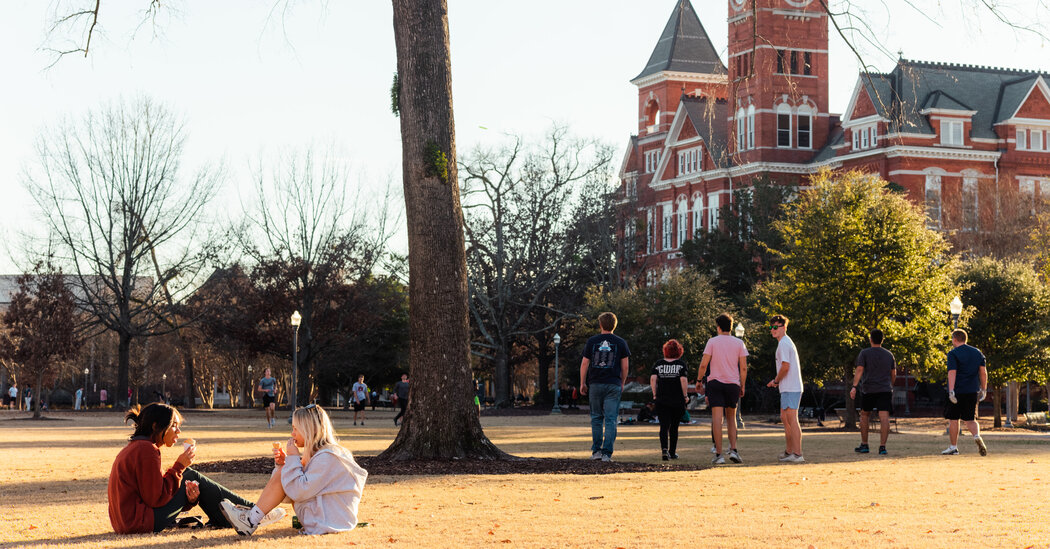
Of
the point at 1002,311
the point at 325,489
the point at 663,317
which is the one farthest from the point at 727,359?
the point at 663,317

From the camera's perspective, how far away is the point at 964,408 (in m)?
17.7

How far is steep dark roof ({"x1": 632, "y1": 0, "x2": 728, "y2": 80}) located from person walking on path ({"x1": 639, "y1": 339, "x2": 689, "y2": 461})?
71.3m

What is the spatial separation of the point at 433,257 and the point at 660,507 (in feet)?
20.4

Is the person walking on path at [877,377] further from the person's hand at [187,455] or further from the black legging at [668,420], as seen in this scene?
the person's hand at [187,455]

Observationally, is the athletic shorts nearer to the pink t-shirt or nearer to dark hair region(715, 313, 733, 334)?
the pink t-shirt

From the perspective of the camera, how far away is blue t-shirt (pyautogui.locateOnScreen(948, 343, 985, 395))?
17.5 meters

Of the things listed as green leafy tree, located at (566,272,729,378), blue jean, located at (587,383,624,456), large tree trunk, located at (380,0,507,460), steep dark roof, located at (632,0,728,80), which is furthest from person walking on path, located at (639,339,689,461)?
steep dark roof, located at (632,0,728,80)

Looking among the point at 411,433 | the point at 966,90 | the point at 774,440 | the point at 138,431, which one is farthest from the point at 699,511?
the point at 966,90

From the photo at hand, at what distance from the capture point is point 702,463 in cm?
1603

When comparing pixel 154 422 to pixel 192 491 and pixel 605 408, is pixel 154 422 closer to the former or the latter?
pixel 192 491

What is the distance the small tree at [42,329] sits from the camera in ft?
141

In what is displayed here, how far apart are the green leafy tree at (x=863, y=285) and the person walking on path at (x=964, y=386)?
1441 centimetres

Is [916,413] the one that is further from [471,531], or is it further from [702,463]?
[471,531]

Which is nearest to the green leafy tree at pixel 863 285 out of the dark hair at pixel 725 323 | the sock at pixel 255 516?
the dark hair at pixel 725 323
